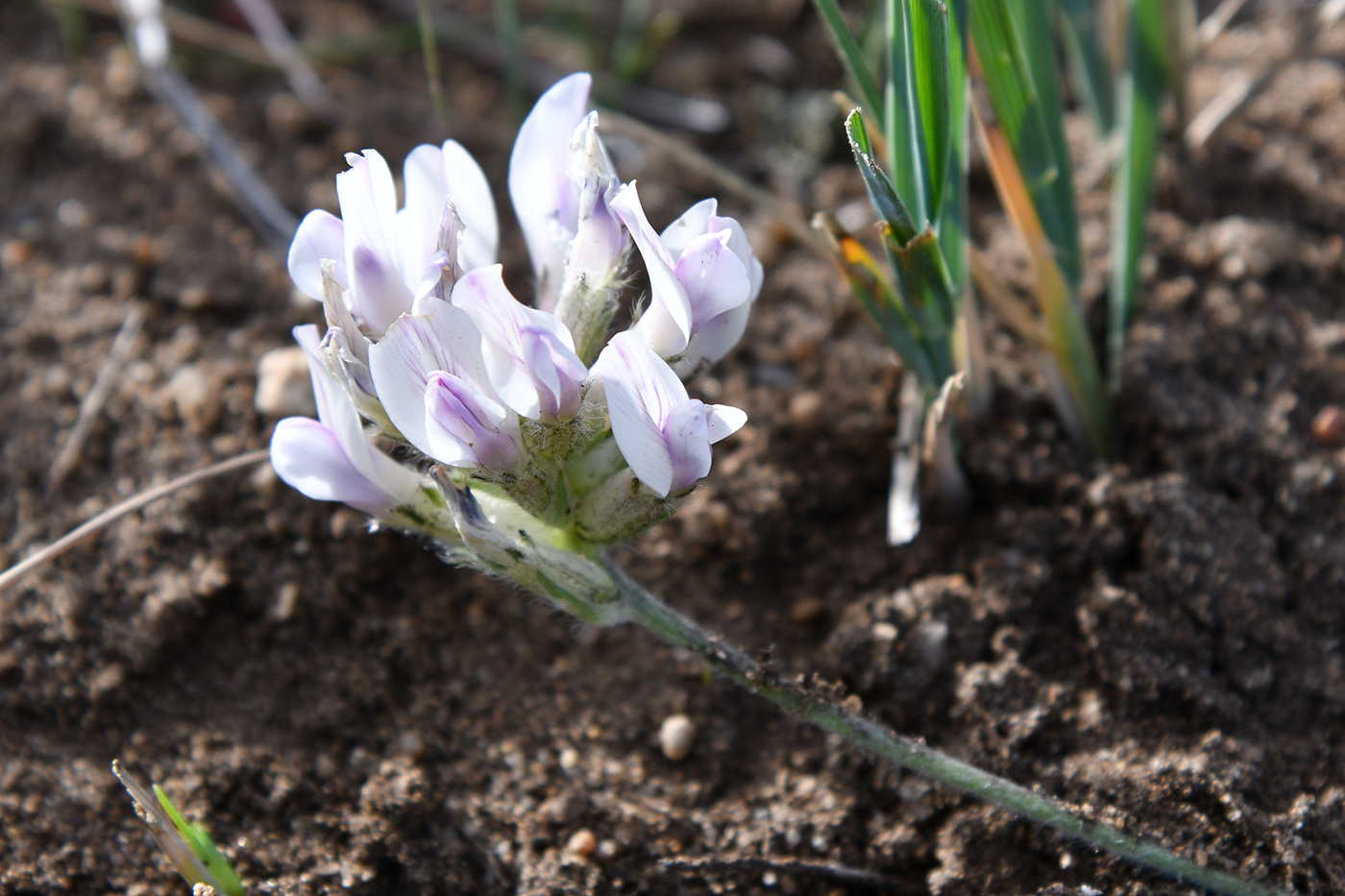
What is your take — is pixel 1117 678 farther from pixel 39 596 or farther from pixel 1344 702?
pixel 39 596

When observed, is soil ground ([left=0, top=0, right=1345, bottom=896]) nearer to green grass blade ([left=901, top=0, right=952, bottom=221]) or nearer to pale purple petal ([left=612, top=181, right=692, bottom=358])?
green grass blade ([left=901, top=0, right=952, bottom=221])

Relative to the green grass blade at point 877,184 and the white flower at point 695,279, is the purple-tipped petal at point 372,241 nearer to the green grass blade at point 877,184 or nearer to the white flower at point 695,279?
the white flower at point 695,279

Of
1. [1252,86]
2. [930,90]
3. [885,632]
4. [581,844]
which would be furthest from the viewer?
[1252,86]

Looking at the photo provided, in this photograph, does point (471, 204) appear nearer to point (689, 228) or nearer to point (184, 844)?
point (689, 228)

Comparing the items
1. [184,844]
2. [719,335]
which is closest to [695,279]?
[719,335]

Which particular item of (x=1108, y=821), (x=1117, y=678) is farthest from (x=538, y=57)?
(x=1108, y=821)
